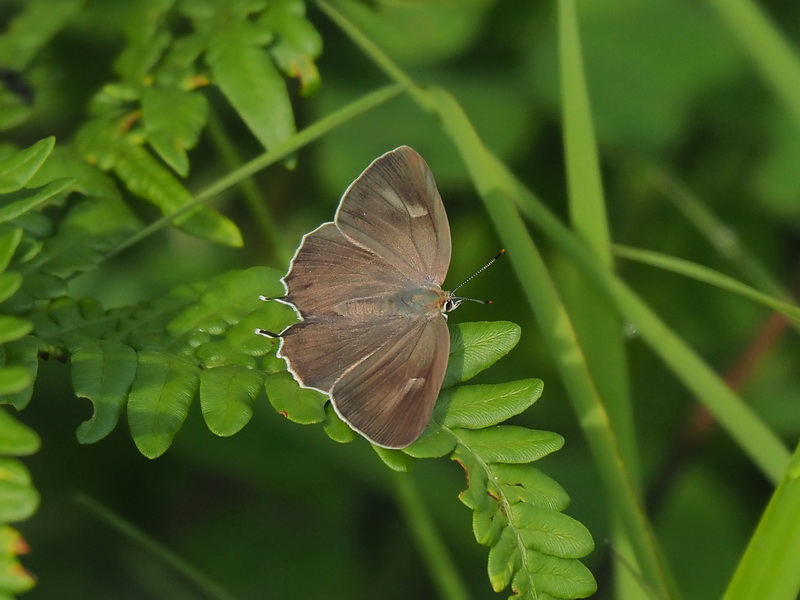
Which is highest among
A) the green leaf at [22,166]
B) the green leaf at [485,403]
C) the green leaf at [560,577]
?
the green leaf at [22,166]

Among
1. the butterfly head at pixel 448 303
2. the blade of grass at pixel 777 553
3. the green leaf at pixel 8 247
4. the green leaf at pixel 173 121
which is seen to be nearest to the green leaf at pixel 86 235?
the green leaf at pixel 173 121

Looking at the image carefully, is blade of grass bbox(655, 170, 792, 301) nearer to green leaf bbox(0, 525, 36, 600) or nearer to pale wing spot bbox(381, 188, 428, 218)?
pale wing spot bbox(381, 188, 428, 218)

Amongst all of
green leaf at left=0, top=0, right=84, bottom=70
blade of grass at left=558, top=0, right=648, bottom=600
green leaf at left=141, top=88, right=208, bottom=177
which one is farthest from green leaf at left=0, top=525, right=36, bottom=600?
green leaf at left=0, top=0, right=84, bottom=70

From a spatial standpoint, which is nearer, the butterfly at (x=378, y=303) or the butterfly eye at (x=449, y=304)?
the butterfly at (x=378, y=303)

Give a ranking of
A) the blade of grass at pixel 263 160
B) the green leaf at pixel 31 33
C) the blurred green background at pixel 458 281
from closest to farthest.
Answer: the blade of grass at pixel 263 160
the green leaf at pixel 31 33
the blurred green background at pixel 458 281

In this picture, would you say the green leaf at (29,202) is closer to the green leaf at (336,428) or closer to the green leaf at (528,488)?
the green leaf at (336,428)

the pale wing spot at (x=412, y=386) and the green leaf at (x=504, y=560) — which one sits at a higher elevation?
the pale wing spot at (x=412, y=386)

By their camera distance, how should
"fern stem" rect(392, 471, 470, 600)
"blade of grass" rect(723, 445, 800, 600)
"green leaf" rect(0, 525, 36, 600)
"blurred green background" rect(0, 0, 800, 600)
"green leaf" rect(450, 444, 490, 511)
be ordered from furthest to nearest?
"blurred green background" rect(0, 0, 800, 600) → "fern stem" rect(392, 471, 470, 600) → "green leaf" rect(450, 444, 490, 511) → "blade of grass" rect(723, 445, 800, 600) → "green leaf" rect(0, 525, 36, 600)
